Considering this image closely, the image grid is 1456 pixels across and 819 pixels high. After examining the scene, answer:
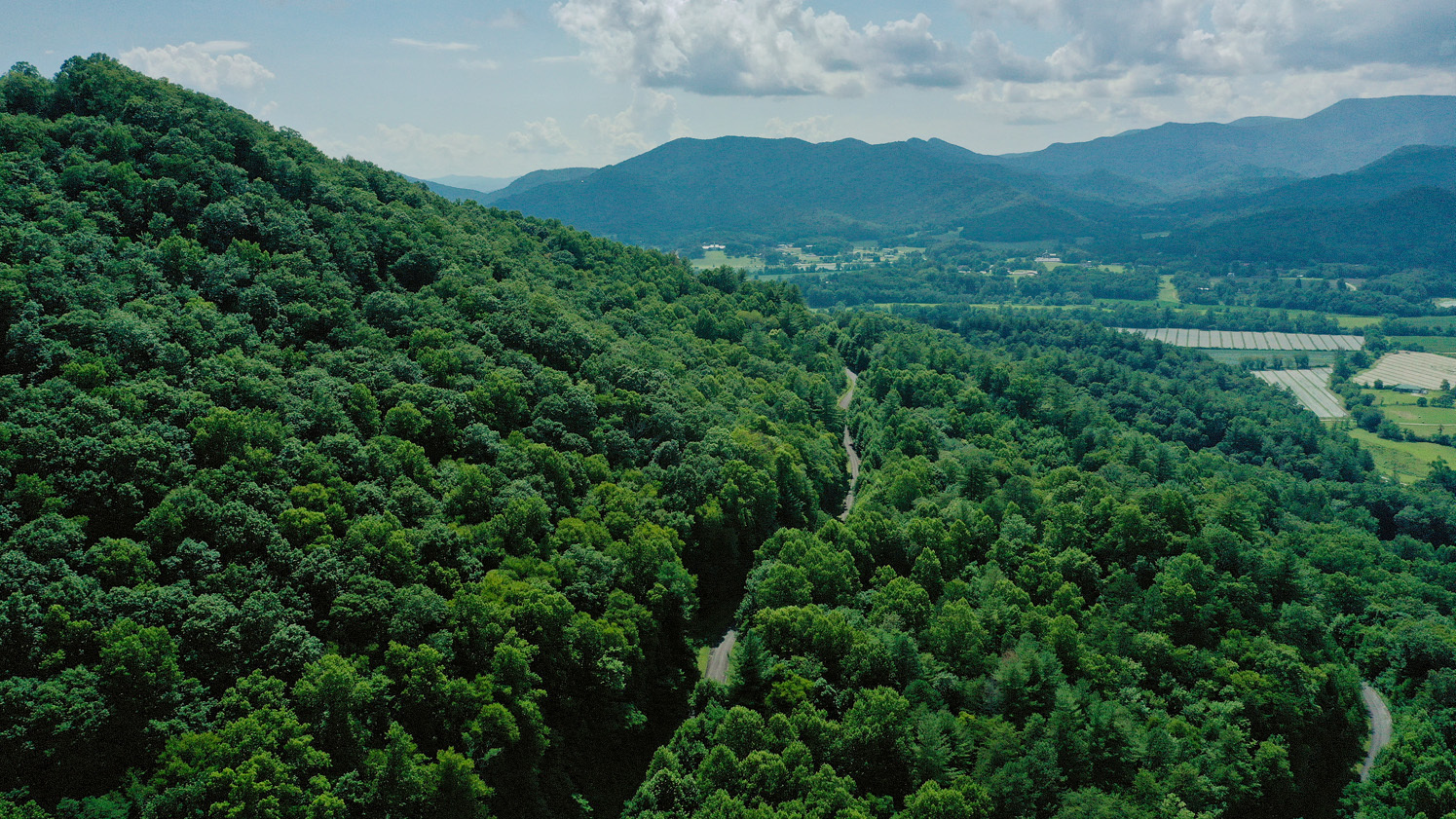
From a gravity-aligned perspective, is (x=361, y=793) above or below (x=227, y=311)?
below

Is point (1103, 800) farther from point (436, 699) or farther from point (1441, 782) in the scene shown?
point (436, 699)

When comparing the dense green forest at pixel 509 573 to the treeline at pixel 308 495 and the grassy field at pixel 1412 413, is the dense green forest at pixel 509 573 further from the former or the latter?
the grassy field at pixel 1412 413

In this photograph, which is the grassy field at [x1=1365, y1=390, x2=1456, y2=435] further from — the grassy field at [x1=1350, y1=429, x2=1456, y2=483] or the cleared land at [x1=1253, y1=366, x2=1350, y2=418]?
the grassy field at [x1=1350, y1=429, x2=1456, y2=483]

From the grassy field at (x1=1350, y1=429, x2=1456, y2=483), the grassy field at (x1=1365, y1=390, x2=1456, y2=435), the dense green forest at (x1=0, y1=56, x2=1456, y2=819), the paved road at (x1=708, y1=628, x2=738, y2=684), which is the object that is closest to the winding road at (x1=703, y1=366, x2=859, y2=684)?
the paved road at (x1=708, y1=628, x2=738, y2=684)

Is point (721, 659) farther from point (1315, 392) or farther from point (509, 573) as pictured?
point (1315, 392)

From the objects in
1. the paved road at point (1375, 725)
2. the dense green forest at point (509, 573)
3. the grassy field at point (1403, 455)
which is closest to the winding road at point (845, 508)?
the dense green forest at point (509, 573)

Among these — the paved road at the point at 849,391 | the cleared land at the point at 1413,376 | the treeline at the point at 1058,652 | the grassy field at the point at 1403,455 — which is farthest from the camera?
the cleared land at the point at 1413,376

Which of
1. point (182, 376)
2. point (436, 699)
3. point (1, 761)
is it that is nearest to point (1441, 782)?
point (436, 699)
